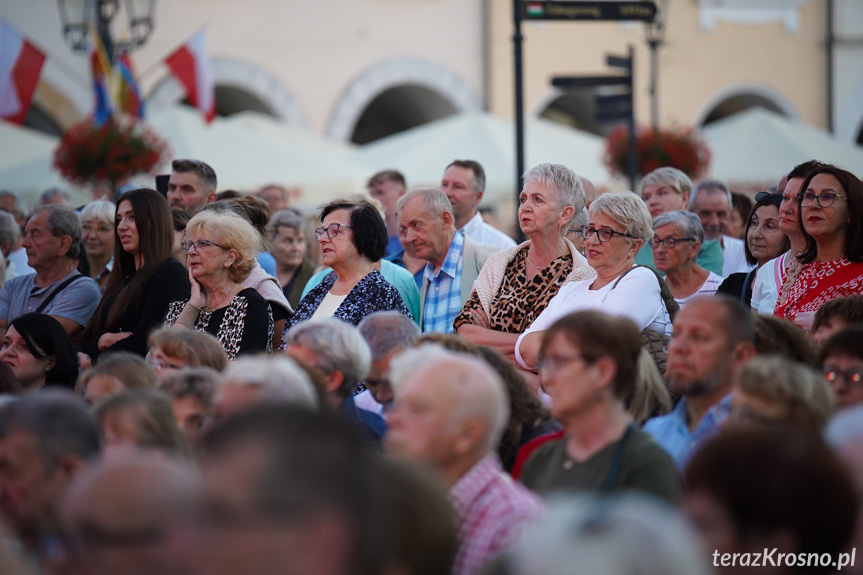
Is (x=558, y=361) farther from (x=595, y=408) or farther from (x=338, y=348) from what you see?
(x=338, y=348)

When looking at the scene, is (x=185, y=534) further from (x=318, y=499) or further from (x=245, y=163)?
(x=245, y=163)

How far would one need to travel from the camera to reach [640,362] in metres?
3.87

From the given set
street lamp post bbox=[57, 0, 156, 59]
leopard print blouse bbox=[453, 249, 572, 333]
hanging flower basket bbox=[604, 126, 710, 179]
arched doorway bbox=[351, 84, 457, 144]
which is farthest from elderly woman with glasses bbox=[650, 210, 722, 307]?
arched doorway bbox=[351, 84, 457, 144]

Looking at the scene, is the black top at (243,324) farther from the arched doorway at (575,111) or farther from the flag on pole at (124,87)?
the arched doorway at (575,111)

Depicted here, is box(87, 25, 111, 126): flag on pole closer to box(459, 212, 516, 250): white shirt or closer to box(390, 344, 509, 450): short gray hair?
box(459, 212, 516, 250): white shirt

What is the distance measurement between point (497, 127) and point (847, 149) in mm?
5214

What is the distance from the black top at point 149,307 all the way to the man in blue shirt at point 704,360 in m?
2.96

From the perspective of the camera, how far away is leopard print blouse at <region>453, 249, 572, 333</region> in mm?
5211

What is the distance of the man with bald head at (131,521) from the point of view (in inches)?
82.9

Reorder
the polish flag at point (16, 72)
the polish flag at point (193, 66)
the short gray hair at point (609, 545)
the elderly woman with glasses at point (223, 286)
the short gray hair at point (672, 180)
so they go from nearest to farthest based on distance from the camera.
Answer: the short gray hair at point (609, 545)
the elderly woman with glasses at point (223, 286)
the short gray hair at point (672, 180)
the polish flag at point (16, 72)
the polish flag at point (193, 66)

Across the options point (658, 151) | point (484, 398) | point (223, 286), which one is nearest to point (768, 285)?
point (223, 286)

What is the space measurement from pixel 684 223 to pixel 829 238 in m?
1.31

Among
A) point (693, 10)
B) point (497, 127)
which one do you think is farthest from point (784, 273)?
point (693, 10)

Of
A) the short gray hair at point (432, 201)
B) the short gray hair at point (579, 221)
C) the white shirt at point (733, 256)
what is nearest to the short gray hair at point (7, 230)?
the short gray hair at point (432, 201)
